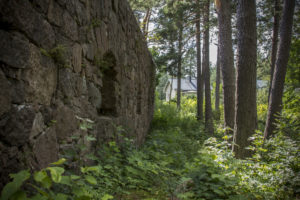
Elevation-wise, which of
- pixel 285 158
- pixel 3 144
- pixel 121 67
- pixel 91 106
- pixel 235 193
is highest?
pixel 121 67

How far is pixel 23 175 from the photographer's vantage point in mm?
1229

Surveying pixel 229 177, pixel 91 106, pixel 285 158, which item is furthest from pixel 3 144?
pixel 285 158

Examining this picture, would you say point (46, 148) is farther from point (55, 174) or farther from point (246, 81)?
point (246, 81)

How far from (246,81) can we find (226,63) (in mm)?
1959

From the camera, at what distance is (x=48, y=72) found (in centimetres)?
176

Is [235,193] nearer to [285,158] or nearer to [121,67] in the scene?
[285,158]

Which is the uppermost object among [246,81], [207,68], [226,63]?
[207,68]

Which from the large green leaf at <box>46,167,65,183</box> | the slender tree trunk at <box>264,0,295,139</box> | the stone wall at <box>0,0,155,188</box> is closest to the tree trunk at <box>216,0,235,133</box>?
the slender tree trunk at <box>264,0,295,139</box>

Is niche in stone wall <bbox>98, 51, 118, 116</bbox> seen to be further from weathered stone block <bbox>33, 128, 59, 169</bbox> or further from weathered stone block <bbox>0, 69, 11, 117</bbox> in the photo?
weathered stone block <bbox>0, 69, 11, 117</bbox>

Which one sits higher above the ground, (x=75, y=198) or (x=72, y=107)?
(x=72, y=107)

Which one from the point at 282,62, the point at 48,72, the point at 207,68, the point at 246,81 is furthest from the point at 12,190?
the point at 207,68

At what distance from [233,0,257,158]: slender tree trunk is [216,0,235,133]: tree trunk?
1446 millimetres

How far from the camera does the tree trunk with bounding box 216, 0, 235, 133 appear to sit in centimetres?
664

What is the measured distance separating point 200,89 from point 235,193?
10.9 metres
